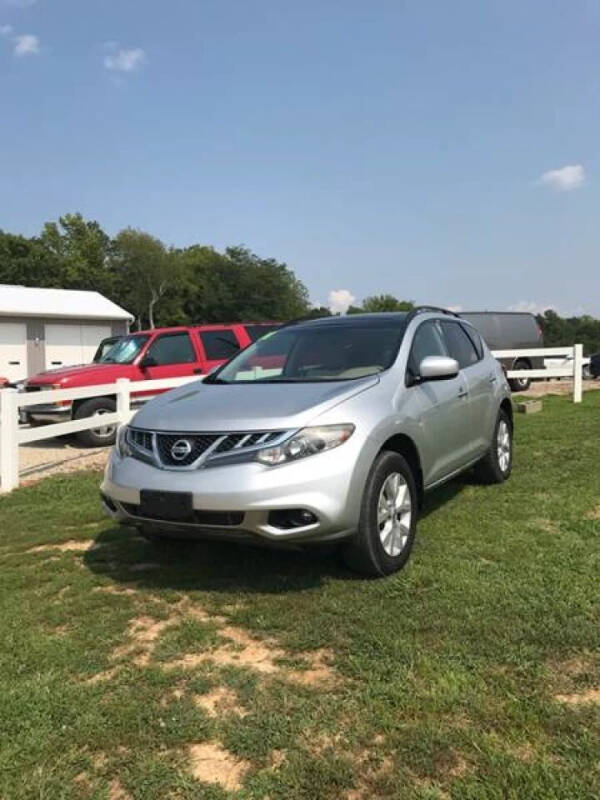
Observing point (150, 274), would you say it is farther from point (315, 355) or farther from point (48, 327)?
point (315, 355)

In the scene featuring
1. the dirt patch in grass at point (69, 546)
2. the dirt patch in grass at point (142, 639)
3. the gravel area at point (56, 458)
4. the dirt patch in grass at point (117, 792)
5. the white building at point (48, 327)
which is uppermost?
the white building at point (48, 327)

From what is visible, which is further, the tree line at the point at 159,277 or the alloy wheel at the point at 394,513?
the tree line at the point at 159,277

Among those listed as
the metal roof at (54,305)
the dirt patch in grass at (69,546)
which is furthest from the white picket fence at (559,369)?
the metal roof at (54,305)

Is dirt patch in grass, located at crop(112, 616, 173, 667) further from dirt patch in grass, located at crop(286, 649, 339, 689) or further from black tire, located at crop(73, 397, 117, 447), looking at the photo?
black tire, located at crop(73, 397, 117, 447)

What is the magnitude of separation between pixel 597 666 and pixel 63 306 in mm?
30294

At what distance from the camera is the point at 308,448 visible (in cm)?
403

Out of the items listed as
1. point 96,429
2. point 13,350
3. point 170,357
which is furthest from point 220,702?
point 13,350

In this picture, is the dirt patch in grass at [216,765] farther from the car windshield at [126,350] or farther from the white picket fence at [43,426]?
the car windshield at [126,350]

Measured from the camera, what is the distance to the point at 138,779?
252 centimetres

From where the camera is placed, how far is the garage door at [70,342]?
3011 centimetres

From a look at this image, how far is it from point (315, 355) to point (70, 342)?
27560 millimetres

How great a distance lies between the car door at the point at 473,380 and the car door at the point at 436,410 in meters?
0.12

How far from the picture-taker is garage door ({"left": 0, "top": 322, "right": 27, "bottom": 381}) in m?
28.3

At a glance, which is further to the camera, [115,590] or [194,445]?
[115,590]
